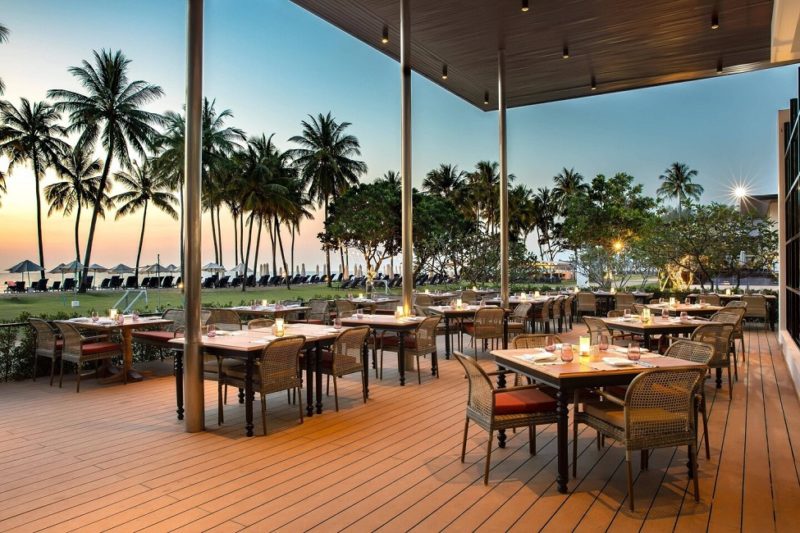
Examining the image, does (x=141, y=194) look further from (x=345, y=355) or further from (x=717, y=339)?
(x=717, y=339)

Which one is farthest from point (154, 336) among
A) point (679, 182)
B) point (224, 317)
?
point (679, 182)

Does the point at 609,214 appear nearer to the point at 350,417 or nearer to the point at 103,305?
the point at 350,417

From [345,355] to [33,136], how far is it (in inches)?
1038

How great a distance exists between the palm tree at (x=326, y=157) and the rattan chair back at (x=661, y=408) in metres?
32.5

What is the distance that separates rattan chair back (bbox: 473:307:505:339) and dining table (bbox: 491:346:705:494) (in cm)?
397

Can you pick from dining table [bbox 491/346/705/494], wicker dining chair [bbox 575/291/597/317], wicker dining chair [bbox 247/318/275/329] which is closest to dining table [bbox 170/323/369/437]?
wicker dining chair [bbox 247/318/275/329]

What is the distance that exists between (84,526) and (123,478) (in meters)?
0.75

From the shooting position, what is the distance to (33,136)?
→ 24328mm

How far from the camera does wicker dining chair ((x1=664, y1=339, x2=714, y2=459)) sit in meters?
3.92

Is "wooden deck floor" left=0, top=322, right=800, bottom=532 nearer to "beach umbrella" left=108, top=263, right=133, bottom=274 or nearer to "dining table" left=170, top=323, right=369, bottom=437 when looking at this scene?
"dining table" left=170, top=323, right=369, bottom=437

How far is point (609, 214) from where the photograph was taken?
2305 cm

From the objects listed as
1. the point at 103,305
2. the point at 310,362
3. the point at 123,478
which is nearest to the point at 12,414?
the point at 123,478

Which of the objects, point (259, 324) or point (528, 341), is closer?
point (528, 341)

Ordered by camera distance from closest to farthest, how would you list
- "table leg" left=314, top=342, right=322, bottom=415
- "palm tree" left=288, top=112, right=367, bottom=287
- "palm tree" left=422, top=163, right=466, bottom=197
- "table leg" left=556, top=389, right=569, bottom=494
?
1. "table leg" left=556, top=389, right=569, bottom=494
2. "table leg" left=314, top=342, right=322, bottom=415
3. "palm tree" left=288, top=112, right=367, bottom=287
4. "palm tree" left=422, top=163, right=466, bottom=197
